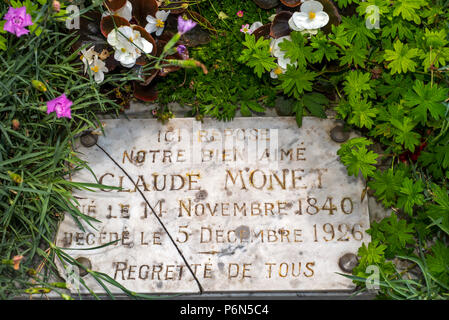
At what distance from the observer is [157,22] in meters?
2.54

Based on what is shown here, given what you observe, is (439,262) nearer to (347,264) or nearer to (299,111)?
(347,264)

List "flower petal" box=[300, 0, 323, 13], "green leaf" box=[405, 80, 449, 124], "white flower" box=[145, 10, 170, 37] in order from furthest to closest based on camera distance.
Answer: "white flower" box=[145, 10, 170, 37], "flower petal" box=[300, 0, 323, 13], "green leaf" box=[405, 80, 449, 124]

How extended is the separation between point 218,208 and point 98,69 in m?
1.02

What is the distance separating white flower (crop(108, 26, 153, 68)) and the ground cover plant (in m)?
0.03

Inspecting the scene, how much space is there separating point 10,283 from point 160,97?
1.27m

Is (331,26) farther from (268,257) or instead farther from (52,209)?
(52,209)

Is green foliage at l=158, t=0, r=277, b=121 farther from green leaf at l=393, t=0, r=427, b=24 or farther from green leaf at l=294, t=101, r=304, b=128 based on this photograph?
green leaf at l=393, t=0, r=427, b=24

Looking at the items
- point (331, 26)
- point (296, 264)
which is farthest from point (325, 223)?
point (331, 26)

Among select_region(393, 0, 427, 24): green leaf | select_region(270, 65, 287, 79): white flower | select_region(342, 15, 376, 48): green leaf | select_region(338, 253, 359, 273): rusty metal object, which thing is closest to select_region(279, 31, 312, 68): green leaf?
select_region(270, 65, 287, 79): white flower

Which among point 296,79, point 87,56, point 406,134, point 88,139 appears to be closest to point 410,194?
point 406,134

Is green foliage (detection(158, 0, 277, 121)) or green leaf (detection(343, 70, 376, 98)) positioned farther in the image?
green foliage (detection(158, 0, 277, 121))

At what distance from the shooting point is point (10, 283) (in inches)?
87.7

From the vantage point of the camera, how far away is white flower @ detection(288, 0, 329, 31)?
2.44m

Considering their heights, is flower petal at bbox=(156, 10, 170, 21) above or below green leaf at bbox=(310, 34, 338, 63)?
above
